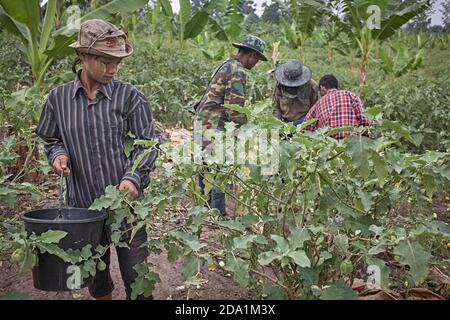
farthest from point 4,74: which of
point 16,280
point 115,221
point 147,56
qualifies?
point 115,221

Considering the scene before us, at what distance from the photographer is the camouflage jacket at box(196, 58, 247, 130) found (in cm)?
411

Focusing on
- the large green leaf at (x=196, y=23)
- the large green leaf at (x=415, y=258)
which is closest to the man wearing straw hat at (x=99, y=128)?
the large green leaf at (x=415, y=258)

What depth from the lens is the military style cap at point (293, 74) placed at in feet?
15.7

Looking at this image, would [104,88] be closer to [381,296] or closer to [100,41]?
[100,41]

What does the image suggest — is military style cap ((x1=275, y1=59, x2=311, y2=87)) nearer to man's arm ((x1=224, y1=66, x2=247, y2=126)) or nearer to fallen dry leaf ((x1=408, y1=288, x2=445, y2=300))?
man's arm ((x1=224, y1=66, x2=247, y2=126))

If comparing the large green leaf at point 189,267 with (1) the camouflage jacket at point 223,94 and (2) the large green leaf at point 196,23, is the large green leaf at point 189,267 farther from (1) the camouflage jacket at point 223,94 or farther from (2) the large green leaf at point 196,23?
(2) the large green leaf at point 196,23

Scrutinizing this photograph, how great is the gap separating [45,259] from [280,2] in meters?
11.7

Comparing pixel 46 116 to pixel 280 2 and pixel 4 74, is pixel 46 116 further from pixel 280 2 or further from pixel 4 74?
pixel 280 2

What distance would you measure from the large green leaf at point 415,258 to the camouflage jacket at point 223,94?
2568 mm

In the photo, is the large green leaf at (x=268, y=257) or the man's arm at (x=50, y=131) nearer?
the large green leaf at (x=268, y=257)

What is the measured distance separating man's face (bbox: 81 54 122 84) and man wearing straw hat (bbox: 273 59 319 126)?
2.83 meters

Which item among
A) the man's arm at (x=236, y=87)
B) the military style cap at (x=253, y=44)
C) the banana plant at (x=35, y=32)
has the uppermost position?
the banana plant at (x=35, y=32)

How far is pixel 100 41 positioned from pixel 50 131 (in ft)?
1.74

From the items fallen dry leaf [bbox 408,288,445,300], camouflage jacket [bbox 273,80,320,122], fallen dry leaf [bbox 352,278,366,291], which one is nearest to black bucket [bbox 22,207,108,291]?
fallen dry leaf [bbox 352,278,366,291]
